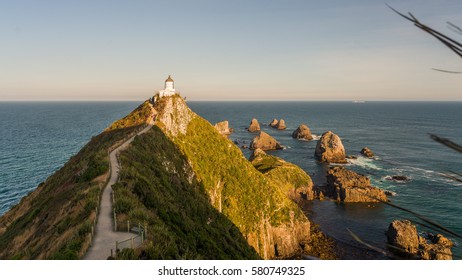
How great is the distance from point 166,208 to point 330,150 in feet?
322

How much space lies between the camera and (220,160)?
65.6m

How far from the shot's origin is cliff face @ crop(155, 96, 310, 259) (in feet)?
189

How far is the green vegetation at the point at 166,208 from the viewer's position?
62.6ft

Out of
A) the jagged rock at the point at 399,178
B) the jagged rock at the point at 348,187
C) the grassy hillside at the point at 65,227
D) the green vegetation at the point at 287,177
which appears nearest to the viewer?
the grassy hillside at the point at 65,227

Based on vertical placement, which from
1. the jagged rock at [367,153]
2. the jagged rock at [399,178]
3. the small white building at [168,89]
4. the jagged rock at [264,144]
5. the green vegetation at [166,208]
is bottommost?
the jagged rock at [399,178]

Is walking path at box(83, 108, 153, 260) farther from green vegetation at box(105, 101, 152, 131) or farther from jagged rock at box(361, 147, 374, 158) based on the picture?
jagged rock at box(361, 147, 374, 158)

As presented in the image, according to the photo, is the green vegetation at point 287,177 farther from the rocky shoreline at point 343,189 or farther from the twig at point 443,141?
the twig at point 443,141

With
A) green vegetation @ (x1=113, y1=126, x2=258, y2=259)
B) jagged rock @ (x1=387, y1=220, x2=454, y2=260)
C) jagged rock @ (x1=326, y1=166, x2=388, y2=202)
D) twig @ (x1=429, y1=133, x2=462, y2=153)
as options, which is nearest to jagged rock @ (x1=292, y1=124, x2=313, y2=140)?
jagged rock @ (x1=326, y1=166, x2=388, y2=202)

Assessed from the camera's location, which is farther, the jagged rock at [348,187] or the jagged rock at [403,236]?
the jagged rock at [348,187]

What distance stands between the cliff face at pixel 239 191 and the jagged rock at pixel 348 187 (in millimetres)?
19788

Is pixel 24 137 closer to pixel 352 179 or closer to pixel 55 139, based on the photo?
pixel 55 139

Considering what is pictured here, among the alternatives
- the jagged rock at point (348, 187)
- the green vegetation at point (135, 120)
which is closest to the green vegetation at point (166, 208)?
the green vegetation at point (135, 120)
